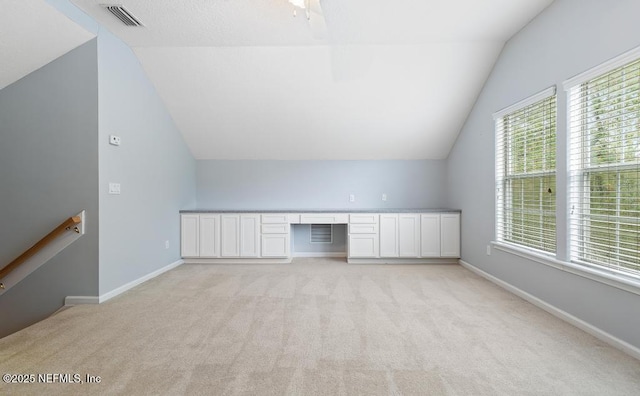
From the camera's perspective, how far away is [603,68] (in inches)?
93.8

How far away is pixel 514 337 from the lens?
2418 mm

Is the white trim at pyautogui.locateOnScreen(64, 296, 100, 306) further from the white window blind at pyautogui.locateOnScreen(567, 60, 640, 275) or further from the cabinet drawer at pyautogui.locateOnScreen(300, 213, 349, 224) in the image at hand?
the white window blind at pyautogui.locateOnScreen(567, 60, 640, 275)

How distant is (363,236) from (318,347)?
9.62ft

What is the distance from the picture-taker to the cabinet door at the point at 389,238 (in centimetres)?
504

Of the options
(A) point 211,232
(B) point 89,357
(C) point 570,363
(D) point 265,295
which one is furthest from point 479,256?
(B) point 89,357

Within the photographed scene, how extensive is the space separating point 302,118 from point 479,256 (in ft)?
10.7

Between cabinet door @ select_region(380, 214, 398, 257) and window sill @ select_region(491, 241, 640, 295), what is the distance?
1.84 metres

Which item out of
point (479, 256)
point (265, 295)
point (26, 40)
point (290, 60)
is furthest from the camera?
point (479, 256)

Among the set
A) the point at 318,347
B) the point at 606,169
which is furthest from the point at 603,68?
the point at 318,347

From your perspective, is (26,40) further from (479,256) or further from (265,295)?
(479,256)

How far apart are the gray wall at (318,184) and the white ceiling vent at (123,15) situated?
2.70 metres

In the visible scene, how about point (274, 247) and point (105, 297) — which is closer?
point (105, 297)

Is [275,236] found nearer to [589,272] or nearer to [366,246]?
[366,246]

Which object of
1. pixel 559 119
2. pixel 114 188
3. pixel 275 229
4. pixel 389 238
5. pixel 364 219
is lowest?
pixel 389 238
